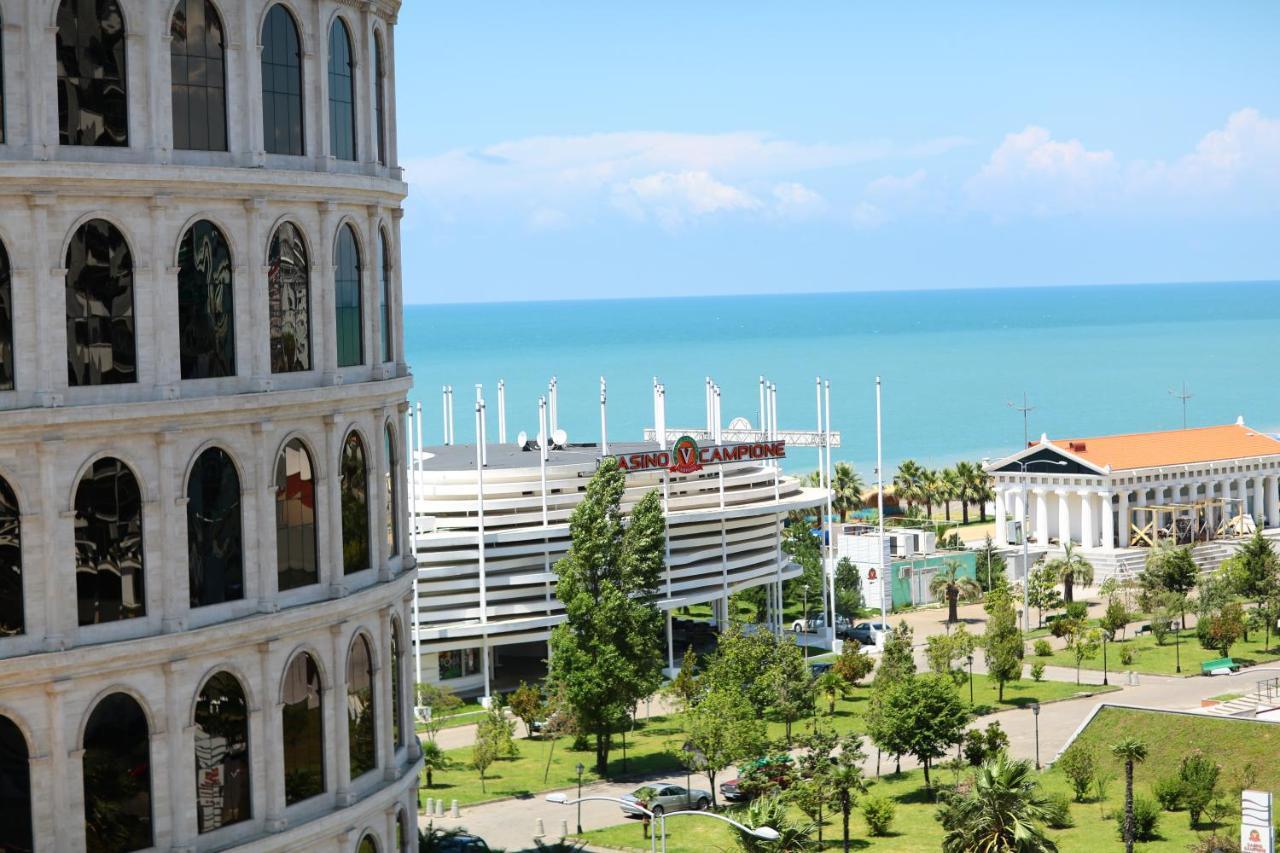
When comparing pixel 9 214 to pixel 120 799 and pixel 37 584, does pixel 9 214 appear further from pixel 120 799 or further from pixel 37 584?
pixel 120 799

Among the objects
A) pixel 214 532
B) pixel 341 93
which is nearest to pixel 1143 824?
pixel 214 532

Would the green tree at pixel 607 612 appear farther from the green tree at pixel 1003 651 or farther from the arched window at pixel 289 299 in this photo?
the arched window at pixel 289 299

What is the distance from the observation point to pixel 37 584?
3075 centimetres

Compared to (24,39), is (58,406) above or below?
below

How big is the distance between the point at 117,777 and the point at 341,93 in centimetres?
1410

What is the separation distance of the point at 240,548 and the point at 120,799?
16.2 feet

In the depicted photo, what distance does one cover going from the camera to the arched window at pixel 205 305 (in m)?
32.6

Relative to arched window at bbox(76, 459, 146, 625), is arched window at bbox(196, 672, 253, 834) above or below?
below

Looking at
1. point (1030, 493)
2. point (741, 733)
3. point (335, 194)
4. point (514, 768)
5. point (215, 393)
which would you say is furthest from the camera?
point (1030, 493)

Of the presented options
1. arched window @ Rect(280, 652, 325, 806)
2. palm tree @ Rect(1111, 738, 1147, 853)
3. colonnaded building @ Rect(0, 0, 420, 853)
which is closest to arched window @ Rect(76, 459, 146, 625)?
colonnaded building @ Rect(0, 0, 420, 853)

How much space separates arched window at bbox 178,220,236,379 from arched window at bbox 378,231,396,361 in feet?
16.5

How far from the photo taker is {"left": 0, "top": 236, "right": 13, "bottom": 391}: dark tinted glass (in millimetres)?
30453

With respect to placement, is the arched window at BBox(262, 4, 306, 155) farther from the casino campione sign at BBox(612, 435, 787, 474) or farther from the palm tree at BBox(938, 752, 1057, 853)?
the casino campione sign at BBox(612, 435, 787, 474)

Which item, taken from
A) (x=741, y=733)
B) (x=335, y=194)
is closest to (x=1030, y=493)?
(x=741, y=733)
